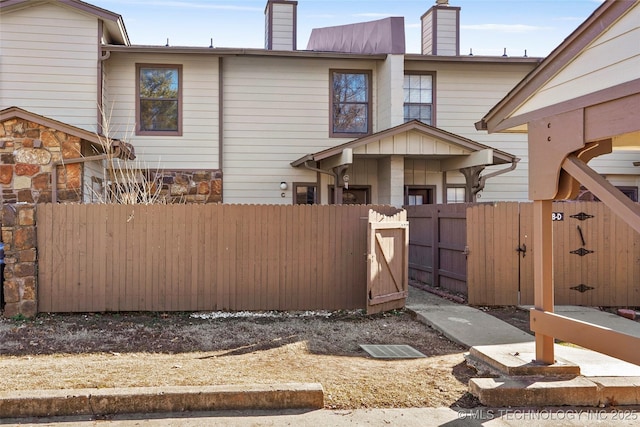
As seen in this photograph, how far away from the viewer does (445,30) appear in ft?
48.6

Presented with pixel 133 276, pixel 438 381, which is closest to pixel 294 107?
pixel 133 276

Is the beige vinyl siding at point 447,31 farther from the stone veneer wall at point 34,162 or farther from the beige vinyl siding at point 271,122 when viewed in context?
the stone veneer wall at point 34,162

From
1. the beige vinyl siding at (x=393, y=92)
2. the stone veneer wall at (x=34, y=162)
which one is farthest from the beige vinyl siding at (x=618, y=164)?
the stone veneer wall at (x=34, y=162)

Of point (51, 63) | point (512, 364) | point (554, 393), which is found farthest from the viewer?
point (51, 63)

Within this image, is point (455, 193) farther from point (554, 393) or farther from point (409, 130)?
point (554, 393)

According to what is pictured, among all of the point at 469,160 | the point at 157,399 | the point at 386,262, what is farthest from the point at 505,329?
the point at 469,160

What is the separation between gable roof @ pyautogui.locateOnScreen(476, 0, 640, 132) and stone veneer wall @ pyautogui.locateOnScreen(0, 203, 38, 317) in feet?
22.0

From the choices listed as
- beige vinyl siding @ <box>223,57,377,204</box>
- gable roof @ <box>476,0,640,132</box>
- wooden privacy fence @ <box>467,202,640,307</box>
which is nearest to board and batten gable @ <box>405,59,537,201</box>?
beige vinyl siding @ <box>223,57,377,204</box>

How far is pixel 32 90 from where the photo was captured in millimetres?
11695

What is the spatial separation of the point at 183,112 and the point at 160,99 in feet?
2.16

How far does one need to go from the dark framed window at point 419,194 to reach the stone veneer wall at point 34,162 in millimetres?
7934

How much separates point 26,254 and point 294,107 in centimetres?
738

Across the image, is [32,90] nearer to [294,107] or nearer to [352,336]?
[294,107]

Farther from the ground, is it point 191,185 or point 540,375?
point 191,185
